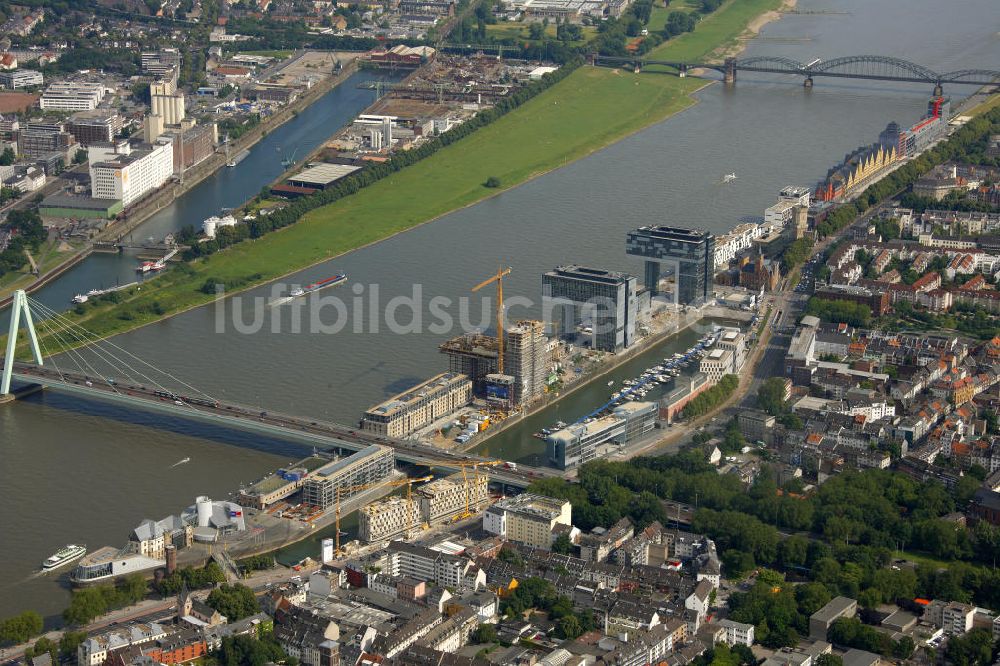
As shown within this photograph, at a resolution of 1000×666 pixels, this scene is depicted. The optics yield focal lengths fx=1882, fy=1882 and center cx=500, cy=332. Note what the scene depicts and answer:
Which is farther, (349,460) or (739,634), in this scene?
(349,460)

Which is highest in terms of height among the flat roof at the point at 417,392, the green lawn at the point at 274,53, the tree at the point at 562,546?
the green lawn at the point at 274,53

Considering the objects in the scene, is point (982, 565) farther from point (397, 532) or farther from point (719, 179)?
point (719, 179)

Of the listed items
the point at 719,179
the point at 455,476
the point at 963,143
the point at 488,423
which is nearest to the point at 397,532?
the point at 455,476

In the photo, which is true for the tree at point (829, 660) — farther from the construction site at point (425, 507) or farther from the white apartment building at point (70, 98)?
the white apartment building at point (70, 98)

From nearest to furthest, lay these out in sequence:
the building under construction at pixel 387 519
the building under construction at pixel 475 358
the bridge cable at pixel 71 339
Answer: the building under construction at pixel 387 519 < the building under construction at pixel 475 358 < the bridge cable at pixel 71 339

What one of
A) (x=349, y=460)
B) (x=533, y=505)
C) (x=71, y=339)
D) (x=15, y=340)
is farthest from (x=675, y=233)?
(x=15, y=340)

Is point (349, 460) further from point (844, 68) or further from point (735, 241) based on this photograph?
point (844, 68)

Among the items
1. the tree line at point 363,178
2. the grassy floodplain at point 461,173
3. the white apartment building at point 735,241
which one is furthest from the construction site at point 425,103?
the white apartment building at point 735,241
